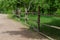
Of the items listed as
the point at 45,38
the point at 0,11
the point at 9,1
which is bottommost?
the point at 0,11

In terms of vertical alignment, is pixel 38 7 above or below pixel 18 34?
above

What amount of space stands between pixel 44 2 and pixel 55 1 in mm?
668

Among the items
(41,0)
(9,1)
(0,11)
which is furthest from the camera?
(0,11)

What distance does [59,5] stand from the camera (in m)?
9.78

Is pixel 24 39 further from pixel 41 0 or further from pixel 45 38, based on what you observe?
pixel 41 0

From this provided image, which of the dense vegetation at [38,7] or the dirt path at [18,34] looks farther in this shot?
the dirt path at [18,34]

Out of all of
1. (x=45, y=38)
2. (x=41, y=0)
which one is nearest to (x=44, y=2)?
(x=41, y=0)

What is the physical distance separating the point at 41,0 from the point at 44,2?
18 centimetres

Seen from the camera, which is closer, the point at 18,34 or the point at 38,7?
the point at 18,34

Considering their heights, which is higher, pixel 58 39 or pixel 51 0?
pixel 51 0

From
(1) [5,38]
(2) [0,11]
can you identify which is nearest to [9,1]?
(1) [5,38]

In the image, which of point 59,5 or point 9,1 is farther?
point 9,1

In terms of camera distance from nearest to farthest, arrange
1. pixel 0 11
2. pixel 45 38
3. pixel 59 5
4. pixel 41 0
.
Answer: pixel 59 5
pixel 41 0
pixel 45 38
pixel 0 11

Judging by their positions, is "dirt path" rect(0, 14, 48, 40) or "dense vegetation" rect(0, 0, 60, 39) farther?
"dirt path" rect(0, 14, 48, 40)
